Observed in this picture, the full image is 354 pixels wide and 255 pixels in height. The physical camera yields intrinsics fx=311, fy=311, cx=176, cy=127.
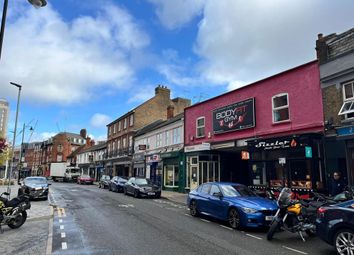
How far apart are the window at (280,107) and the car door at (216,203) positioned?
6951 mm

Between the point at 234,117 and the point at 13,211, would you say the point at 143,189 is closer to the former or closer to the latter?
the point at 234,117

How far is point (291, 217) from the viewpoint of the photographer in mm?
8734

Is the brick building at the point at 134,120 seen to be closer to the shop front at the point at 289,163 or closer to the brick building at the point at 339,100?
the shop front at the point at 289,163

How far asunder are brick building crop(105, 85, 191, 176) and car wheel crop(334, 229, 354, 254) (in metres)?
33.9

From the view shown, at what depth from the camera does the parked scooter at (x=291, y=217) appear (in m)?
8.50

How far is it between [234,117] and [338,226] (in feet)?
45.8

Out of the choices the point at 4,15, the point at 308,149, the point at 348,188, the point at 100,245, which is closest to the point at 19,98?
the point at 4,15

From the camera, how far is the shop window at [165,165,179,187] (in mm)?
27572

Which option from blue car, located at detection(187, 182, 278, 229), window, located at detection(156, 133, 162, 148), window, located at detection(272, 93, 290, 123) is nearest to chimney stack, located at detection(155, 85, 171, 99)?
window, located at detection(156, 133, 162, 148)

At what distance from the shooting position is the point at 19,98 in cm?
2119

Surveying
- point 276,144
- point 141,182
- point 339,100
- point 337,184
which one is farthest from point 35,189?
point 339,100

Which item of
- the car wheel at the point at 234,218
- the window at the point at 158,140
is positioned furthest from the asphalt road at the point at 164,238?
the window at the point at 158,140

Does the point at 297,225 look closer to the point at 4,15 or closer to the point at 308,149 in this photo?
the point at 308,149

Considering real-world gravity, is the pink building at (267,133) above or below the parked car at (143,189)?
above
